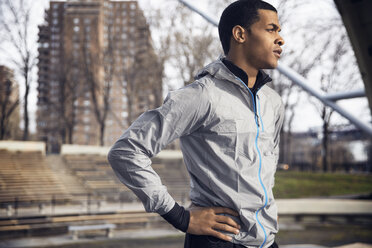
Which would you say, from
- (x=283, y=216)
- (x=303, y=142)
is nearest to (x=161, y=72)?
(x=283, y=216)

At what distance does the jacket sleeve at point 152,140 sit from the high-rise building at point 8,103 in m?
16.2

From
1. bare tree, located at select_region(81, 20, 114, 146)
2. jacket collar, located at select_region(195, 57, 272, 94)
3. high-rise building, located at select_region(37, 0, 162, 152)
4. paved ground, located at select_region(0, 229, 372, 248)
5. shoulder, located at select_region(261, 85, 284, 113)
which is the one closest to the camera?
jacket collar, located at select_region(195, 57, 272, 94)

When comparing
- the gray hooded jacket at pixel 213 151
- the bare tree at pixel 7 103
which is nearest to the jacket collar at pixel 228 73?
the gray hooded jacket at pixel 213 151

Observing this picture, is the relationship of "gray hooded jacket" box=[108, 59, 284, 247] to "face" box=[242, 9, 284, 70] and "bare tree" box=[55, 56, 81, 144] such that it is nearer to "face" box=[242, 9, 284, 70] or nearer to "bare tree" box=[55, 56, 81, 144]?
"face" box=[242, 9, 284, 70]

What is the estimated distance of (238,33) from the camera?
118 cm

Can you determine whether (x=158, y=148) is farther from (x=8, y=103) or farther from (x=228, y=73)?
(x=8, y=103)

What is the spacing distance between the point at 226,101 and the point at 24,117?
16787 mm

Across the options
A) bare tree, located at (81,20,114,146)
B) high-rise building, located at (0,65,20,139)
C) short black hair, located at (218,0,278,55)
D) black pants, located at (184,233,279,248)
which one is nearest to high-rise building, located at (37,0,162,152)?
bare tree, located at (81,20,114,146)

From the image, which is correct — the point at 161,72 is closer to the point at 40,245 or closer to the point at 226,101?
the point at 40,245

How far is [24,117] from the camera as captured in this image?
53.8 feet

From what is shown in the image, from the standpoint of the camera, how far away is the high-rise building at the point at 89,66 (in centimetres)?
1842

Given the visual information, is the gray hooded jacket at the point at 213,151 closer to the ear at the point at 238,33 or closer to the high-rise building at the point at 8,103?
the ear at the point at 238,33

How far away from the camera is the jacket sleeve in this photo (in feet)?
3.41

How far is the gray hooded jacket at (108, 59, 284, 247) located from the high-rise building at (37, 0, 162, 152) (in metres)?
15.8
